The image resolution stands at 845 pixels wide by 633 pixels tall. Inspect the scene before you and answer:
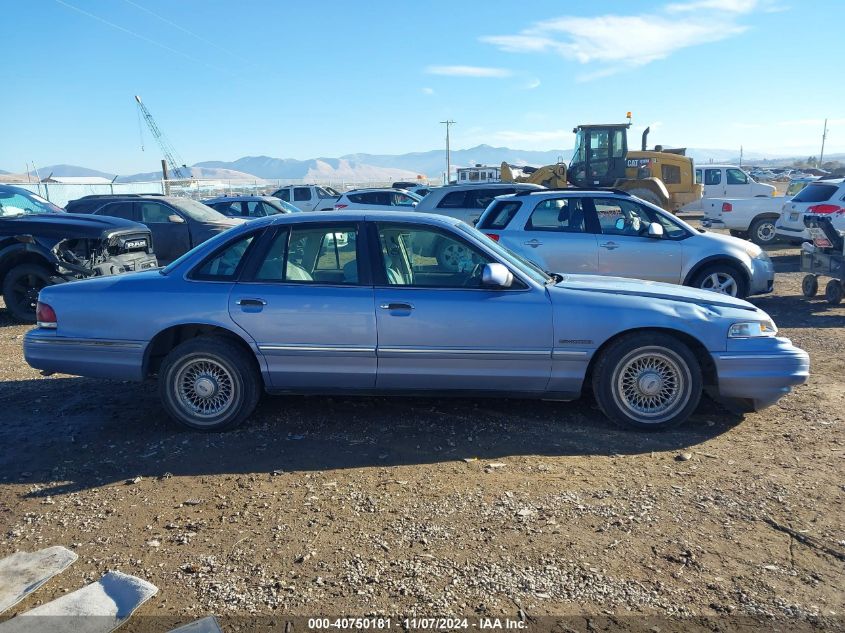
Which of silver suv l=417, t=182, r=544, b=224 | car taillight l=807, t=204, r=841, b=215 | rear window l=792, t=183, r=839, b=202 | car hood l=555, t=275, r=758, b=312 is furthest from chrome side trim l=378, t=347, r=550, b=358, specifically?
rear window l=792, t=183, r=839, b=202

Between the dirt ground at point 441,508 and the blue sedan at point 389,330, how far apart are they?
0.36 meters

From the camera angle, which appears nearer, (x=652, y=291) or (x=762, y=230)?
(x=652, y=291)

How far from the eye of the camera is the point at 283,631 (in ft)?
9.09

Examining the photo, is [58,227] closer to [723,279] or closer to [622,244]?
[622,244]

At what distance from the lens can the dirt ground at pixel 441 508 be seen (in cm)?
299

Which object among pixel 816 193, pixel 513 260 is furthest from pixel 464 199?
pixel 513 260

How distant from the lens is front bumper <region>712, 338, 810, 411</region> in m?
4.70

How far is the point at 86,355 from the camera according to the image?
16.2 feet

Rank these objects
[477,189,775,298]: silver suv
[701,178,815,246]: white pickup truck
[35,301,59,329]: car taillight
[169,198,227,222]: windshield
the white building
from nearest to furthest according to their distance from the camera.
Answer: [35,301,59,329]: car taillight → [477,189,775,298]: silver suv → [169,198,227,222]: windshield → [701,178,815,246]: white pickup truck → the white building

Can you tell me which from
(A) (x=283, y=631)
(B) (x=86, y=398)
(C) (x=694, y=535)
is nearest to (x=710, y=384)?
(C) (x=694, y=535)

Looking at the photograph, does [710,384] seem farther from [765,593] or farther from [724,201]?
[724,201]

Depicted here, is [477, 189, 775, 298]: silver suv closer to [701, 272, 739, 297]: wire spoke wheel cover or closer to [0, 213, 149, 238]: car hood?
[701, 272, 739, 297]: wire spoke wheel cover

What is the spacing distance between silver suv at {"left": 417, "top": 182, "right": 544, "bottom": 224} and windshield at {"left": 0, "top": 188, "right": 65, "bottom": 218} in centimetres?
767

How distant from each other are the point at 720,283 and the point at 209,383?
277 inches
